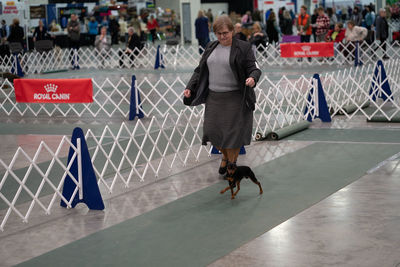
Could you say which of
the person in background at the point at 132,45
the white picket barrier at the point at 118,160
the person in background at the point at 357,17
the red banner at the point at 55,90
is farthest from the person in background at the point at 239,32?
the red banner at the point at 55,90

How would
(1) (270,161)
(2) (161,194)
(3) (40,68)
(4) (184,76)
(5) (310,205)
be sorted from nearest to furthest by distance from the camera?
(5) (310,205) → (2) (161,194) → (1) (270,161) → (4) (184,76) → (3) (40,68)

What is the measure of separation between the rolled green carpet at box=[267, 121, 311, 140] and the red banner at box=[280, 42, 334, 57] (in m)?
9.36

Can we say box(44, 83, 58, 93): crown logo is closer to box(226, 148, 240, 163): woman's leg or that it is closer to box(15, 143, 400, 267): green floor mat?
box(15, 143, 400, 267): green floor mat

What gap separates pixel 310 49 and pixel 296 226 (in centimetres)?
1429

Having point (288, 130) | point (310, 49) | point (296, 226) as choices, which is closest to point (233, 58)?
point (296, 226)

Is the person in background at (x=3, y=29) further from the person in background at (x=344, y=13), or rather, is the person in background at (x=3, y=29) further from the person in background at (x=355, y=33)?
the person in background at (x=344, y=13)

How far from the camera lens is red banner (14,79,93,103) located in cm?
1079

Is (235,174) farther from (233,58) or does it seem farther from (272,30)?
(272,30)

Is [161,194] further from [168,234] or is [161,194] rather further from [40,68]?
[40,68]

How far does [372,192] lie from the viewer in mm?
6211

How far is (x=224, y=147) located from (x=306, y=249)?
1.99 metres

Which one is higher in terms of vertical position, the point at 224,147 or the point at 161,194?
the point at 224,147

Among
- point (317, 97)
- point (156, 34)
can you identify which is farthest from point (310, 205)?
point (156, 34)

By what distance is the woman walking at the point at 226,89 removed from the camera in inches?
249
